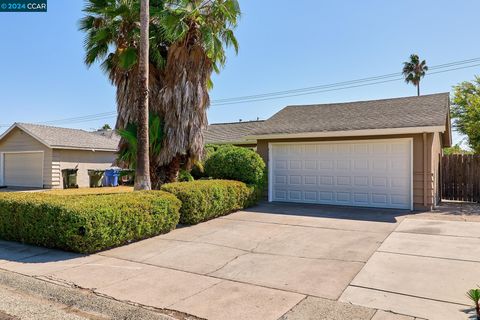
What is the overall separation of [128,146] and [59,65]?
42.9 feet

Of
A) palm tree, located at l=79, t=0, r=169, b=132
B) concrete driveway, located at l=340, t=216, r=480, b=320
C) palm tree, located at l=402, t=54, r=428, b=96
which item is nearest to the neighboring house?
palm tree, located at l=79, t=0, r=169, b=132

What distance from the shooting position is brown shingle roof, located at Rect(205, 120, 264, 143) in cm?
1794

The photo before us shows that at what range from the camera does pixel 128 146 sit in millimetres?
11109

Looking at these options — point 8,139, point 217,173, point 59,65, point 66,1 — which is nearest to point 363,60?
point 217,173

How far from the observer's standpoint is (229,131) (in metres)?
19.9

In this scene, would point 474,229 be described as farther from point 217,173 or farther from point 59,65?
point 59,65

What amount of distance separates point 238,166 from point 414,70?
36092 mm

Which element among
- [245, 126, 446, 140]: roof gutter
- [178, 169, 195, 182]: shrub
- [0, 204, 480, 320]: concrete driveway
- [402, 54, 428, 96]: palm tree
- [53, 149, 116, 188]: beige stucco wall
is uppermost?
[402, 54, 428, 96]: palm tree

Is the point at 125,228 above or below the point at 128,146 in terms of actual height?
below

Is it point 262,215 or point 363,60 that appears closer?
point 262,215

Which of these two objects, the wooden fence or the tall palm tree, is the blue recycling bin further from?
the wooden fence

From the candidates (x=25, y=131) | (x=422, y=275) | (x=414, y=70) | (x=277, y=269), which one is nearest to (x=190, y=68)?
(x=277, y=269)

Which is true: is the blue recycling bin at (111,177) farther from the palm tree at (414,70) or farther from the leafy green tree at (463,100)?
the palm tree at (414,70)

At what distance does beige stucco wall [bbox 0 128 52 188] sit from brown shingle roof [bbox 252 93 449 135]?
43.0 feet
